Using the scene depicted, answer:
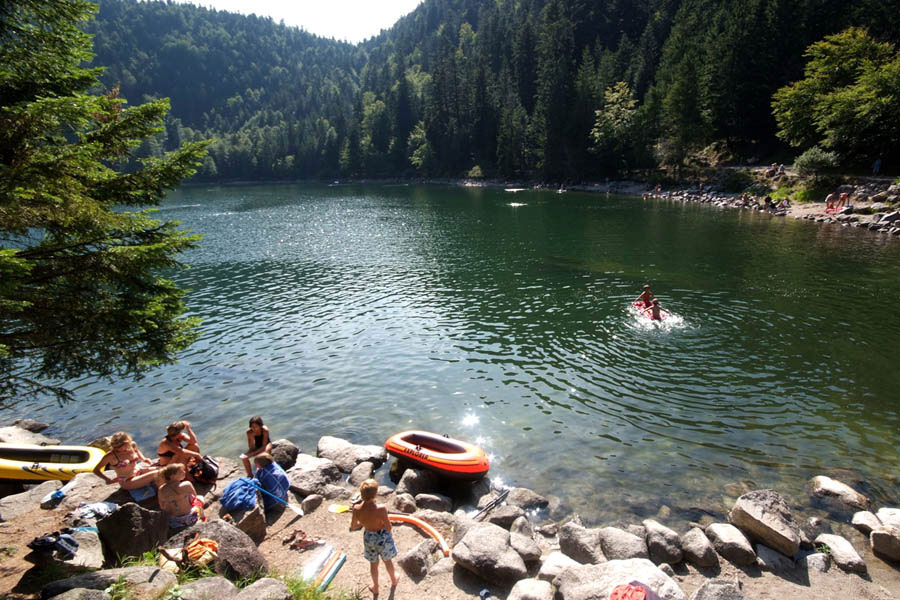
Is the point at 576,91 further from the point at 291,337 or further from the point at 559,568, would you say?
the point at 559,568

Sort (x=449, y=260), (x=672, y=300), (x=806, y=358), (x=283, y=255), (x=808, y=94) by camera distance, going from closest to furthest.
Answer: (x=806, y=358)
(x=672, y=300)
(x=449, y=260)
(x=283, y=255)
(x=808, y=94)

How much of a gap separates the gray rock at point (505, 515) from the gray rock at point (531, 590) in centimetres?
230

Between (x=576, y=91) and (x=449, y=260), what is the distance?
71.6 metres

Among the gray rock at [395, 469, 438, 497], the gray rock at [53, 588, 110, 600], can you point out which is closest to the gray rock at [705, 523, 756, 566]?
the gray rock at [395, 469, 438, 497]

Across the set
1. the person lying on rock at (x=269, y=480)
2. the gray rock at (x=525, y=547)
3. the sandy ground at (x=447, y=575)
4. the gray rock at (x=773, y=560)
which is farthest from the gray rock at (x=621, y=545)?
the person lying on rock at (x=269, y=480)

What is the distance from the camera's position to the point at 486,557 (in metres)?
8.14

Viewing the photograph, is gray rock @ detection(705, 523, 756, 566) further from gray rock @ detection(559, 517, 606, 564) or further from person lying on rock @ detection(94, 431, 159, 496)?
person lying on rock @ detection(94, 431, 159, 496)

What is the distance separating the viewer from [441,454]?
12.1m

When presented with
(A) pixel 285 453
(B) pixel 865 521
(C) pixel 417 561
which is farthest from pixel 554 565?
(A) pixel 285 453

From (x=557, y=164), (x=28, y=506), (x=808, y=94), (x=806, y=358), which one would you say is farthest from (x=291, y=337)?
(x=557, y=164)

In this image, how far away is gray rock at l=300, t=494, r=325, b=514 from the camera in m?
10.5

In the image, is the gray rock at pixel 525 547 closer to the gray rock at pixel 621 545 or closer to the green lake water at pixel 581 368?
the gray rock at pixel 621 545

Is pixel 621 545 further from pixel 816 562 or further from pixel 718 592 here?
pixel 816 562

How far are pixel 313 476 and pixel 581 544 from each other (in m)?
6.70
